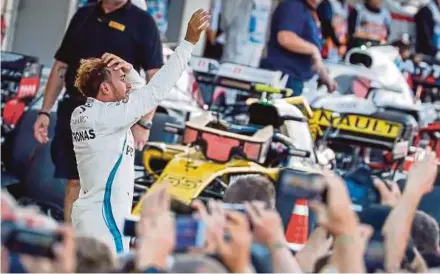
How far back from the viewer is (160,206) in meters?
4.61

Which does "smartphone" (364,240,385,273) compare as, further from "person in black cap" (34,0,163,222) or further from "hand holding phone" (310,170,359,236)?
"person in black cap" (34,0,163,222)

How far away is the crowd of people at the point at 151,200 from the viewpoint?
4340 mm

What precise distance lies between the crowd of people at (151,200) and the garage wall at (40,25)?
2367mm

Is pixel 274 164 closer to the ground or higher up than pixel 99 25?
closer to the ground

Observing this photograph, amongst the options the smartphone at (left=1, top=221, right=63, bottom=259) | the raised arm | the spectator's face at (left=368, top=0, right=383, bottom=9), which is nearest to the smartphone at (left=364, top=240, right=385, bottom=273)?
the smartphone at (left=1, top=221, right=63, bottom=259)

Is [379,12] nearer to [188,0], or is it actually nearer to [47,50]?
[188,0]

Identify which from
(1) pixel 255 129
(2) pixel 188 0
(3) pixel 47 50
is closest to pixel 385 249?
(1) pixel 255 129

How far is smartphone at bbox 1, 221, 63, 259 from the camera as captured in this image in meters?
4.19

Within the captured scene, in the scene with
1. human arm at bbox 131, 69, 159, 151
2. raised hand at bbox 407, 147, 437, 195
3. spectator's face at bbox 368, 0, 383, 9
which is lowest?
human arm at bbox 131, 69, 159, 151

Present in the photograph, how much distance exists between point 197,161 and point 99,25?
1.18 m

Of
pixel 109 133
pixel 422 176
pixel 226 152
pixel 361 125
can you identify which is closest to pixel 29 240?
pixel 422 176

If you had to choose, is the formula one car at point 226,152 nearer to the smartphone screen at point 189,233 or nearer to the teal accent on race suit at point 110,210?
the teal accent on race suit at point 110,210

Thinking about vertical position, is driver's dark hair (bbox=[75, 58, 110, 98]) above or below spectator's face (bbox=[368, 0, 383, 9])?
below

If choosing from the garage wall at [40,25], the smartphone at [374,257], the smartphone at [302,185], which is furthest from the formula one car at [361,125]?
the smartphone at [374,257]
